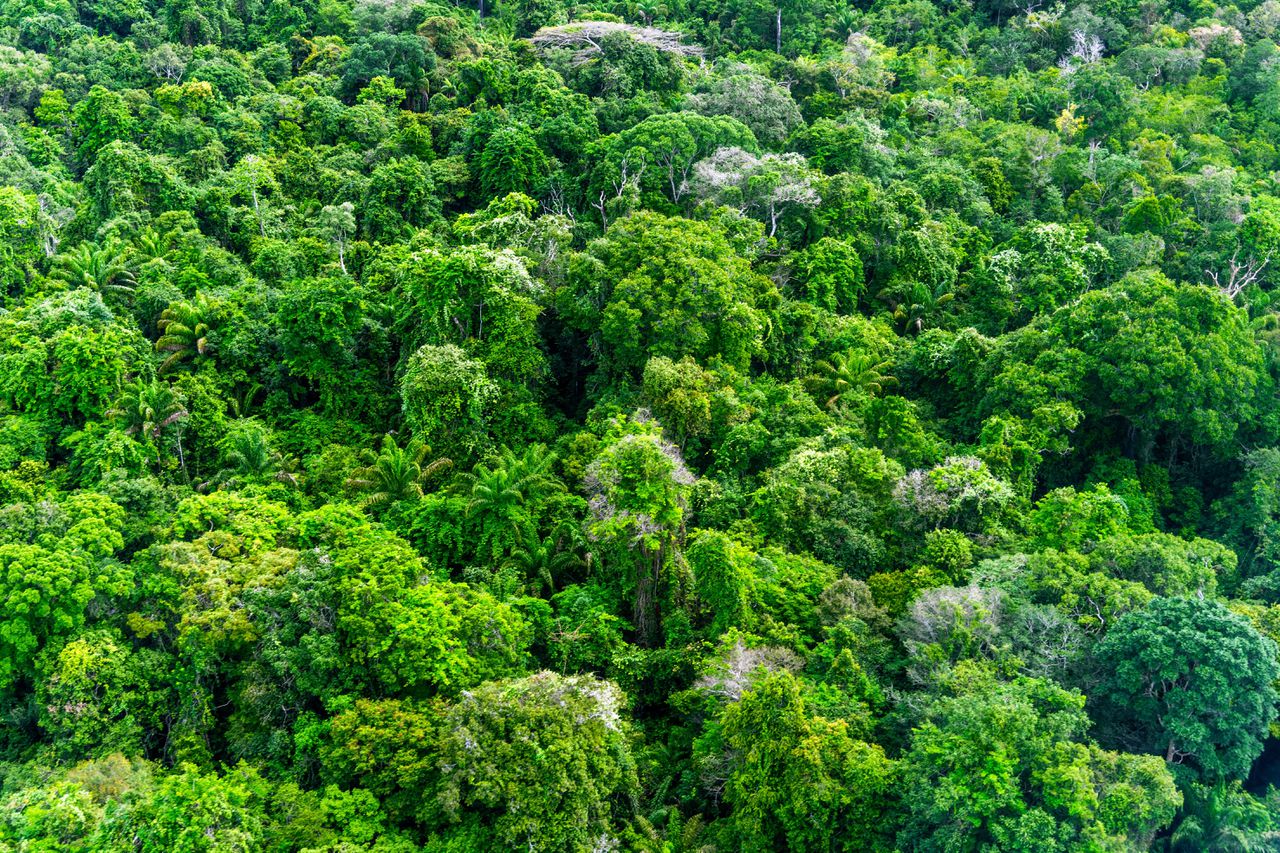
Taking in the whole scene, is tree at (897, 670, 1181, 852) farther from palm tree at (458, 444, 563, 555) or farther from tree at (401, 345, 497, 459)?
tree at (401, 345, 497, 459)

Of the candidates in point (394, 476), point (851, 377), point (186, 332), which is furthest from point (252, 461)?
point (851, 377)

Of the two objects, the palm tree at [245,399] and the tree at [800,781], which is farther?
the palm tree at [245,399]

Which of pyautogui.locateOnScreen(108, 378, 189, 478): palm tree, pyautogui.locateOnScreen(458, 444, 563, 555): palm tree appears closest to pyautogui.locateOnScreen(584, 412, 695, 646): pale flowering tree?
pyautogui.locateOnScreen(458, 444, 563, 555): palm tree

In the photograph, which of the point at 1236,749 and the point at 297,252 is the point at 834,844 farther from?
the point at 297,252

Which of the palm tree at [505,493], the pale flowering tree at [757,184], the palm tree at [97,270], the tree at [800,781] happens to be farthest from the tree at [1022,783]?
the palm tree at [97,270]

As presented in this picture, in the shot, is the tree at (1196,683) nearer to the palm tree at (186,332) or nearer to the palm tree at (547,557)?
the palm tree at (547,557)
